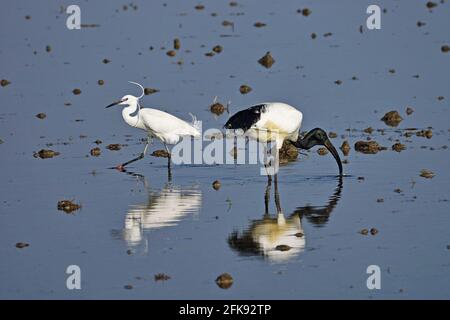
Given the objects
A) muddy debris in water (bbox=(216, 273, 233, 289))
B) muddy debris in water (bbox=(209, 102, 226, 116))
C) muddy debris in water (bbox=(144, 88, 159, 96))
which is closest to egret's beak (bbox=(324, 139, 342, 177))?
muddy debris in water (bbox=(209, 102, 226, 116))

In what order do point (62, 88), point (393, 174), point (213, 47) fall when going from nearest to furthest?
point (393, 174) < point (62, 88) < point (213, 47)

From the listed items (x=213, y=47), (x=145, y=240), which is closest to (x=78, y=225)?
(x=145, y=240)

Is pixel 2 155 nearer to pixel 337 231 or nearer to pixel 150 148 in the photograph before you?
pixel 150 148

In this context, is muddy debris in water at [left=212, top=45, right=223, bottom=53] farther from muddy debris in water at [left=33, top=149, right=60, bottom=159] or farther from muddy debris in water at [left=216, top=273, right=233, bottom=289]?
muddy debris in water at [left=216, top=273, right=233, bottom=289]

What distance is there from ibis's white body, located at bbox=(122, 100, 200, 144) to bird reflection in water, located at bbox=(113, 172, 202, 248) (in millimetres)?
1741

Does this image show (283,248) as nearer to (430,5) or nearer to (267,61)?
(267,61)

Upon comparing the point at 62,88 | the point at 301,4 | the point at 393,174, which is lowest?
the point at 393,174

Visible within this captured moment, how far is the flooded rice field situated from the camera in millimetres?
11773

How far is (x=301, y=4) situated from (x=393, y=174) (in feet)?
63.9

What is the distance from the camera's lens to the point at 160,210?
1430 cm

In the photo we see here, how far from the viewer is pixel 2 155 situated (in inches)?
703

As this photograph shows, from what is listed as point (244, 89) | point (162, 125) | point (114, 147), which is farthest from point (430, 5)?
point (162, 125)

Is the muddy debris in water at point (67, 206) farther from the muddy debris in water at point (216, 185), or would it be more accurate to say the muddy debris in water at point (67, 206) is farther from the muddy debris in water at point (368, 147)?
the muddy debris in water at point (368, 147)

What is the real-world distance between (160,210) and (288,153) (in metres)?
4.02
